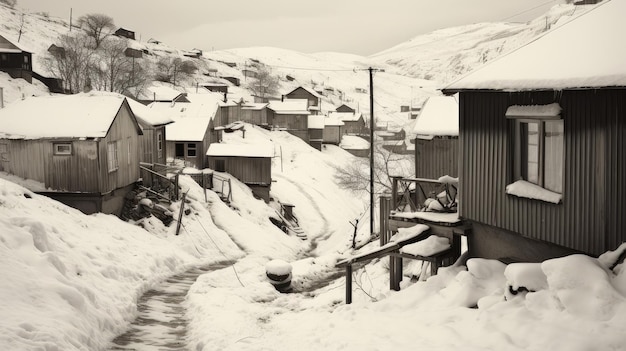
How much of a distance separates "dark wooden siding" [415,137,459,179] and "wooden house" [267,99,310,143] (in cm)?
6199

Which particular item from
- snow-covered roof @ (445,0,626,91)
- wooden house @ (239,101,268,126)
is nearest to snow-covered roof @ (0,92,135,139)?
snow-covered roof @ (445,0,626,91)

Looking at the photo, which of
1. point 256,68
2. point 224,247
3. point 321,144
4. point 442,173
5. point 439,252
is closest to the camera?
point 439,252

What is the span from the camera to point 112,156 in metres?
27.7

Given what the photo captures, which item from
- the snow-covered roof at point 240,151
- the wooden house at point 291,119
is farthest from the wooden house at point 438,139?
the wooden house at point 291,119

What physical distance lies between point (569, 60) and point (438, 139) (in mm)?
13211

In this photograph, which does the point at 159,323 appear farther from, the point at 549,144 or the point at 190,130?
the point at 190,130

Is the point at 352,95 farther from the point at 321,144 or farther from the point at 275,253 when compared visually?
the point at 275,253

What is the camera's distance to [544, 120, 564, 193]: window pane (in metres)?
10.9

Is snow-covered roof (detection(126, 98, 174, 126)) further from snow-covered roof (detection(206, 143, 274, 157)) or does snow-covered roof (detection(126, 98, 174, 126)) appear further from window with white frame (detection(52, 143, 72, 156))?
window with white frame (detection(52, 143, 72, 156))

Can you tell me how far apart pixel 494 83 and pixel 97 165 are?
777 inches

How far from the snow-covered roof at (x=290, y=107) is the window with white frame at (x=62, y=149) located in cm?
6206

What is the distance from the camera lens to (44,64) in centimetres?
8150

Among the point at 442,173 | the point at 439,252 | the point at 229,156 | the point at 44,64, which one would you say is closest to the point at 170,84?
the point at 44,64

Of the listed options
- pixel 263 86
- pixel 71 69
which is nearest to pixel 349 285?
A: pixel 71 69
